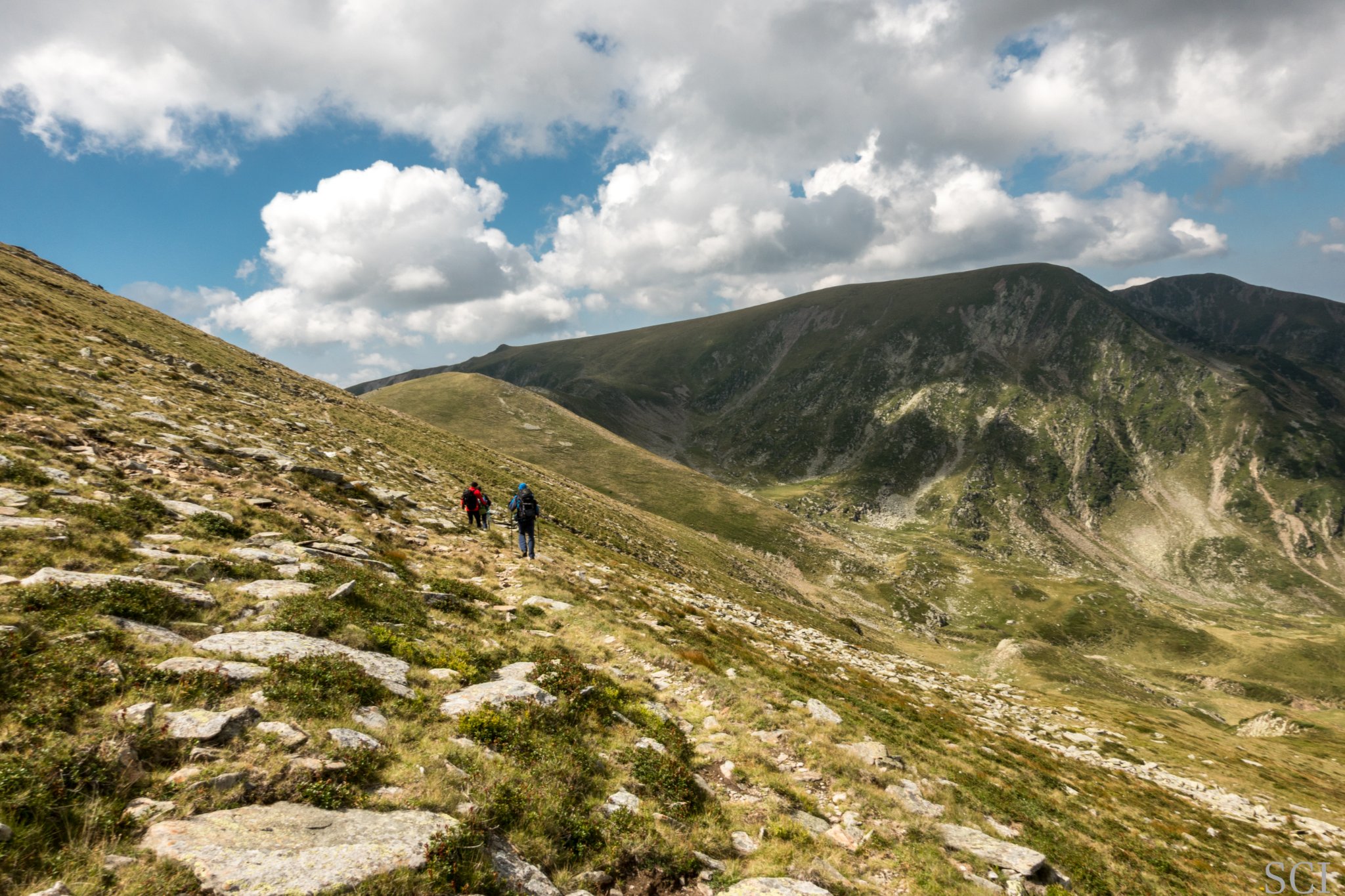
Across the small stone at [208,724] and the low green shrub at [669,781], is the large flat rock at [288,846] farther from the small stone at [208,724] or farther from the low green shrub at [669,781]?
the low green shrub at [669,781]

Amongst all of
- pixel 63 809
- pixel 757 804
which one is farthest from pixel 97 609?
pixel 757 804

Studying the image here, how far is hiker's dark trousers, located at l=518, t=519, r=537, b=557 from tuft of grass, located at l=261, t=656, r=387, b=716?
49.4 feet

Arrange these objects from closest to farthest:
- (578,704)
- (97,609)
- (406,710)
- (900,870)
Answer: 1. (97,609)
2. (406,710)
3. (900,870)
4. (578,704)

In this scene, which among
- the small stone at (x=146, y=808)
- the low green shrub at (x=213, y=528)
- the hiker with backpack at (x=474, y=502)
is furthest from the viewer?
the hiker with backpack at (x=474, y=502)

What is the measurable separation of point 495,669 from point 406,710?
131 inches

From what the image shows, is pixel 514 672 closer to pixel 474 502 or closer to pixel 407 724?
pixel 407 724

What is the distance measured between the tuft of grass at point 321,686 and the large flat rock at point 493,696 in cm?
139

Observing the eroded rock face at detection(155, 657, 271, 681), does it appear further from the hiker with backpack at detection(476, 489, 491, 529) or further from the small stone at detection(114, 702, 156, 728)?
the hiker with backpack at detection(476, 489, 491, 529)

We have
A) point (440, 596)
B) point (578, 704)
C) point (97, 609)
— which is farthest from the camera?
point (440, 596)

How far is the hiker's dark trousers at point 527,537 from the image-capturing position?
A: 25.9 meters

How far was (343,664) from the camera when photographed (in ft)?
34.7

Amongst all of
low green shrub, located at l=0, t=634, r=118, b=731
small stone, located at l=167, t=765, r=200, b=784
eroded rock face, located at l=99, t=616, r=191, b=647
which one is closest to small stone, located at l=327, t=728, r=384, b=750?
small stone, located at l=167, t=765, r=200, b=784

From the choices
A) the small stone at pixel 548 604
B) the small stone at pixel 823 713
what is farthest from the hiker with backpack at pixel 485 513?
the small stone at pixel 823 713

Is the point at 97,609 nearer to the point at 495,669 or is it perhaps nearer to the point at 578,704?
the point at 495,669
